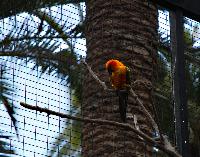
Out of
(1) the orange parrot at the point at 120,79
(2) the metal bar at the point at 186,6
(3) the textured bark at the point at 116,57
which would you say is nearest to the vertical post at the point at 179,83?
(2) the metal bar at the point at 186,6

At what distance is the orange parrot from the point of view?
2905 mm

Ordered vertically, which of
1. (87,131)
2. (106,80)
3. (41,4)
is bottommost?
(87,131)

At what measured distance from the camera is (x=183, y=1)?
2.04 metres

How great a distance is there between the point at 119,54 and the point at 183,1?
4.04 ft

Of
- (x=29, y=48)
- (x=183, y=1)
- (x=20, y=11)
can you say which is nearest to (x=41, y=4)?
(x=29, y=48)

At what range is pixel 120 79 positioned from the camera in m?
2.95

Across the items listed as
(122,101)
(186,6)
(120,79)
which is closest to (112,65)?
(120,79)

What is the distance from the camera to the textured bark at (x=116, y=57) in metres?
3.08

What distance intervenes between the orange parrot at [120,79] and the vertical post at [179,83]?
2.79 feet

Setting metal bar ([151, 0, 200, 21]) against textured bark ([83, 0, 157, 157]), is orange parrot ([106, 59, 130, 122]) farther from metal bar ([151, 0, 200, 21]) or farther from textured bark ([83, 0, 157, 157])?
metal bar ([151, 0, 200, 21])

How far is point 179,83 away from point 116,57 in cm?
136

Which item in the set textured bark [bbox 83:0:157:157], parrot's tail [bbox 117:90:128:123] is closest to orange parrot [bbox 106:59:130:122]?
parrot's tail [bbox 117:90:128:123]

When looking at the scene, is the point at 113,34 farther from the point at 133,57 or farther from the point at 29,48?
the point at 29,48

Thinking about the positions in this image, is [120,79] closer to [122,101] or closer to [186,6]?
[122,101]
